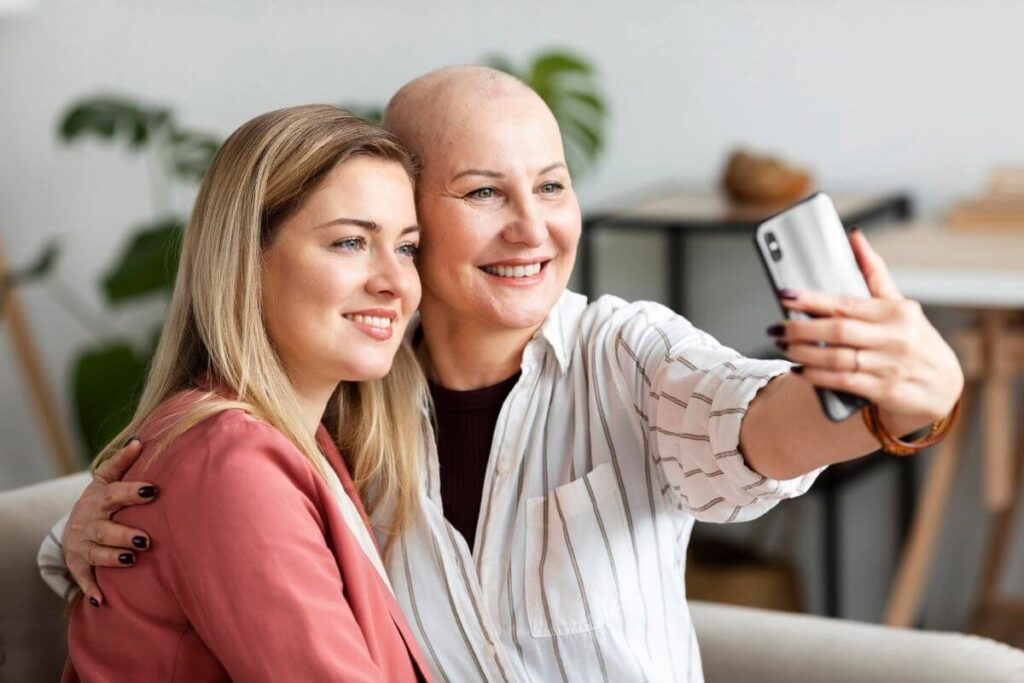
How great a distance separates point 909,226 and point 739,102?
18.4 inches

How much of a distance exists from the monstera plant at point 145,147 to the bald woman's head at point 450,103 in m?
1.31

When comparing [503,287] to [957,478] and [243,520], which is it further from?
[957,478]

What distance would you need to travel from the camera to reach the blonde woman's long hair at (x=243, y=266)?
4.30 feet

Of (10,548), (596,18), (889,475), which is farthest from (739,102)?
(10,548)

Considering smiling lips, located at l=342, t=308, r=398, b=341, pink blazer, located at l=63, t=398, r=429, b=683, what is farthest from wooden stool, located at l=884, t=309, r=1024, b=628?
pink blazer, located at l=63, t=398, r=429, b=683

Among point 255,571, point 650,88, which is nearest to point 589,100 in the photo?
point 650,88

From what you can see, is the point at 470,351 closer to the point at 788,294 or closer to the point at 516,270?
the point at 516,270

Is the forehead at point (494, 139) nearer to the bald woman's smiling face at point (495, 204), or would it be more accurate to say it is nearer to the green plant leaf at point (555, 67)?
the bald woman's smiling face at point (495, 204)

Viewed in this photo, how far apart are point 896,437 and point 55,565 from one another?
2.87ft

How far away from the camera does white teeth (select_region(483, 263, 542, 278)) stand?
1.44m

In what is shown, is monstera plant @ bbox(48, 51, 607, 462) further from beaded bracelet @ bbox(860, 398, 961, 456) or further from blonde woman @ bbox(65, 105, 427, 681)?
beaded bracelet @ bbox(860, 398, 961, 456)

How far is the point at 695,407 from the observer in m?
1.27

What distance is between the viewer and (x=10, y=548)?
1.60m

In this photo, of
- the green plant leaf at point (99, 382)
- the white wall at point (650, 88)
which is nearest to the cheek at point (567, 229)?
the white wall at point (650, 88)
